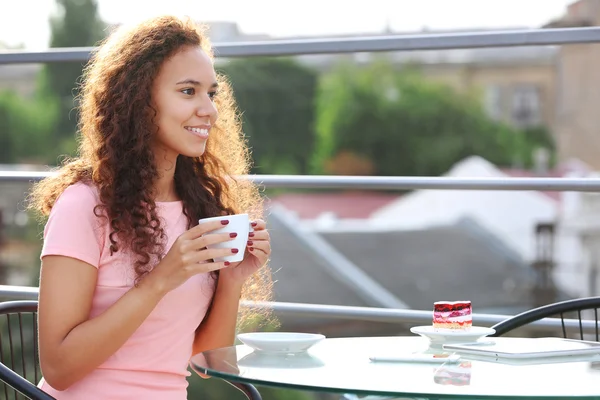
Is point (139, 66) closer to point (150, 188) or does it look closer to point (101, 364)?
point (150, 188)

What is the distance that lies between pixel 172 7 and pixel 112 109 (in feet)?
0.70

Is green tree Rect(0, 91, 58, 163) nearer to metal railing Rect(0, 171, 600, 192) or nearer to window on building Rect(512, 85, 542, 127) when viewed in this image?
window on building Rect(512, 85, 542, 127)

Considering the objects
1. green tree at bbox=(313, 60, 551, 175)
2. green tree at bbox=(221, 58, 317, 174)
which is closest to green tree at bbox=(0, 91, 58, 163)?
green tree at bbox=(221, 58, 317, 174)

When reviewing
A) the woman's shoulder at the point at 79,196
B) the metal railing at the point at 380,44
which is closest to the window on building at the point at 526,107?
the metal railing at the point at 380,44

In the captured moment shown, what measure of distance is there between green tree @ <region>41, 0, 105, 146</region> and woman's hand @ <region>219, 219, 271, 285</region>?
36942 mm

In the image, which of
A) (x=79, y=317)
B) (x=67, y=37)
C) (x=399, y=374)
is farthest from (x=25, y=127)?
(x=399, y=374)

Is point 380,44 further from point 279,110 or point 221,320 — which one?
point 279,110

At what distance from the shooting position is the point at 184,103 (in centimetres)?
134

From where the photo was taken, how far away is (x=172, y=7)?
1.50 meters

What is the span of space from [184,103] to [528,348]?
1.74ft

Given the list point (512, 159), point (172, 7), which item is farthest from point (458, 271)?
point (172, 7)

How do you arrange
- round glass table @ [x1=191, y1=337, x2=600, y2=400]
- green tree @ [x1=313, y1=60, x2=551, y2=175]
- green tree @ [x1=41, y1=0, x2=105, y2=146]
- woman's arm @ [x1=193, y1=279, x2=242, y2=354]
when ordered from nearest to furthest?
round glass table @ [x1=191, y1=337, x2=600, y2=400], woman's arm @ [x1=193, y1=279, x2=242, y2=354], green tree @ [x1=41, y1=0, x2=105, y2=146], green tree @ [x1=313, y1=60, x2=551, y2=175]

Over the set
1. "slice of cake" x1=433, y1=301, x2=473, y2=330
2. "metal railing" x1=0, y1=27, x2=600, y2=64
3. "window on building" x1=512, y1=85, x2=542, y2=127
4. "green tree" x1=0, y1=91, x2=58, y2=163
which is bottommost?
"slice of cake" x1=433, y1=301, x2=473, y2=330

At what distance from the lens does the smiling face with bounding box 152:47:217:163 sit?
4.42 feet
